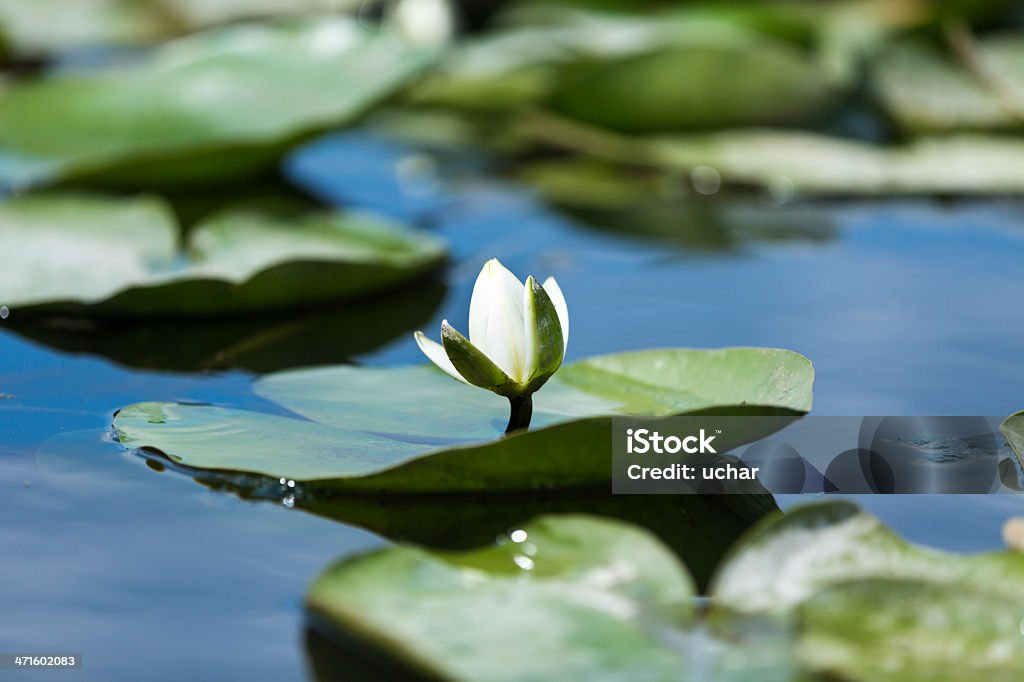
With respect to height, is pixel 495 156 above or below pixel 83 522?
above

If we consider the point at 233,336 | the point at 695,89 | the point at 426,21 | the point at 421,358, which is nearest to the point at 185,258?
the point at 233,336

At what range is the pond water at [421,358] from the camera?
2.46 feet

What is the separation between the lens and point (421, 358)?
1243 mm

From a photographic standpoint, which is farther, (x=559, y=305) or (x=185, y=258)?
(x=185, y=258)

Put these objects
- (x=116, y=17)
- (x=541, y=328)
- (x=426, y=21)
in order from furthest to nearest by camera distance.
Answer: (x=116, y=17) < (x=426, y=21) < (x=541, y=328)

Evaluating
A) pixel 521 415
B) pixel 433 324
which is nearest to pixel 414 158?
pixel 433 324

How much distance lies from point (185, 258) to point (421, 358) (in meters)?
0.36

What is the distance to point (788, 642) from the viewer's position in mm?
661

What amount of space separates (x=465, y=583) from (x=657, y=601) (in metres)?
0.12

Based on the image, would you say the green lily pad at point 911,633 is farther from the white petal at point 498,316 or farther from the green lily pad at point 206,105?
the green lily pad at point 206,105

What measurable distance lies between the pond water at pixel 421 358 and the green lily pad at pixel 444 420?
0.04 meters

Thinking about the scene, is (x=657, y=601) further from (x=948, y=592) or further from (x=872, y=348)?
(x=872, y=348)

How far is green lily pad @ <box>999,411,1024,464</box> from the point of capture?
0.90 m

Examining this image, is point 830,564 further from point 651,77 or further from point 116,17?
point 116,17
